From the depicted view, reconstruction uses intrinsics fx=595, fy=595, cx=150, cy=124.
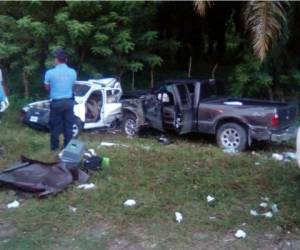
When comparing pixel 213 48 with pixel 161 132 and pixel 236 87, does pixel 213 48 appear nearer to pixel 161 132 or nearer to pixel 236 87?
pixel 236 87

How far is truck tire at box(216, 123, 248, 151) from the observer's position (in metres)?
11.9

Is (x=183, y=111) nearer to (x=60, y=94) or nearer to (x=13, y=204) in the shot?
(x=60, y=94)

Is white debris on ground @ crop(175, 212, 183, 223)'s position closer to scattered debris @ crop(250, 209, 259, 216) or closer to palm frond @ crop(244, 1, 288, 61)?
scattered debris @ crop(250, 209, 259, 216)

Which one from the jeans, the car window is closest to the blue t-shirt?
the jeans

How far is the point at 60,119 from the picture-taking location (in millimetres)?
10336

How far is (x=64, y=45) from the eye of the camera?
1588 cm

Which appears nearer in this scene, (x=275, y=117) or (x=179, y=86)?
(x=275, y=117)

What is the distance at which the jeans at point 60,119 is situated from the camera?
1018 centimetres

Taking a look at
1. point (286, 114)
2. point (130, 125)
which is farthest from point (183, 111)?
point (286, 114)

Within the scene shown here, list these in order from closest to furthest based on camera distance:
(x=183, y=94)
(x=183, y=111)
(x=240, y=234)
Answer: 1. (x=240, y=234)
2. (x=183, y=111)
3. (x=183, y=94)

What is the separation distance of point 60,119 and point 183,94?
3.50 meters

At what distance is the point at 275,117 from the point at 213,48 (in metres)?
10.7

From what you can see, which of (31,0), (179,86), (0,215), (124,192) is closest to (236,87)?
(179,86)

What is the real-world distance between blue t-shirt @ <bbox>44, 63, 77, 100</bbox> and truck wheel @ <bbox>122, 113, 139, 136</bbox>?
3778 mm
